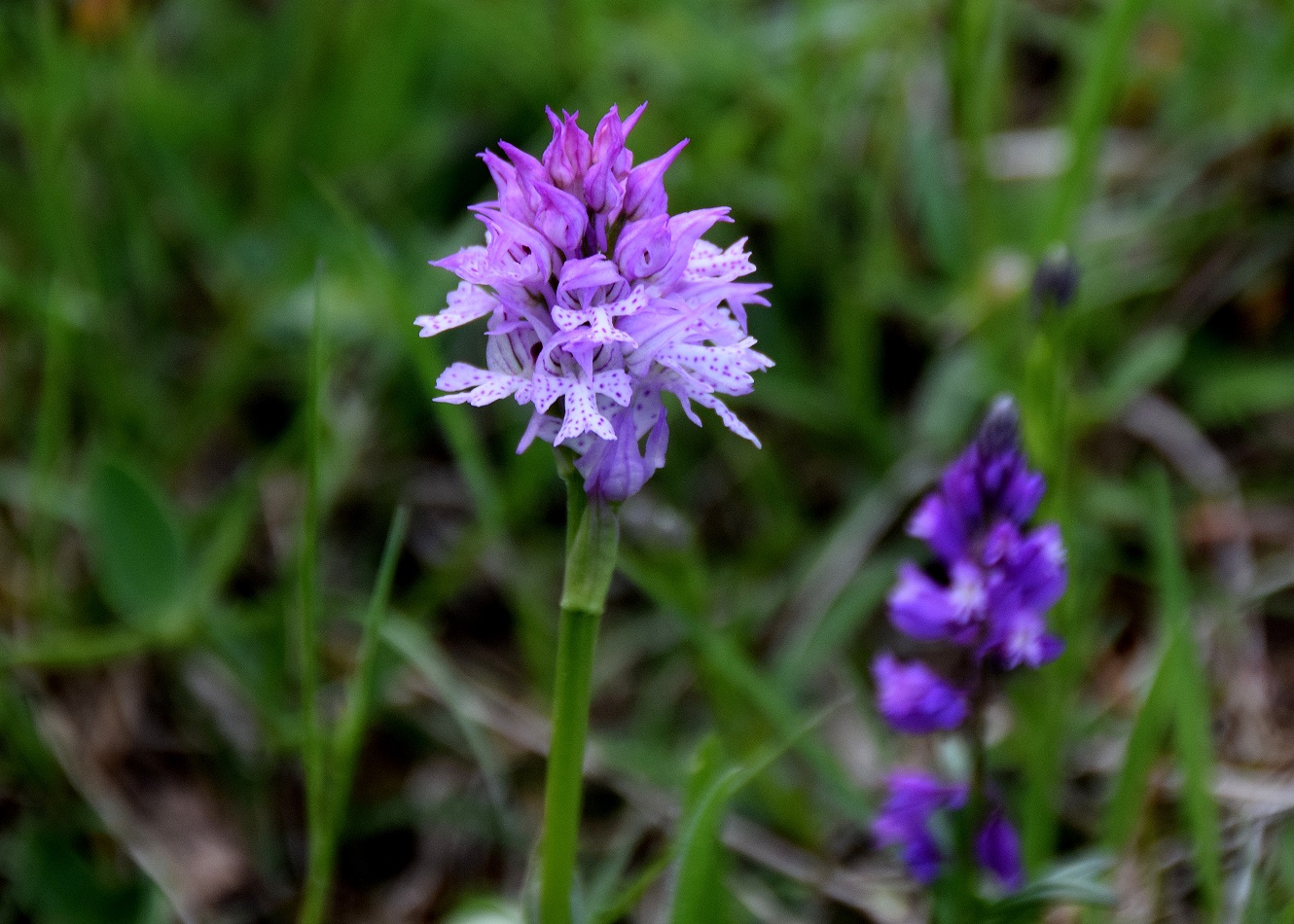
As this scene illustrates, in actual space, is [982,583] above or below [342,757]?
above

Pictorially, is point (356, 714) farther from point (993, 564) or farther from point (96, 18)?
point (96, 18)

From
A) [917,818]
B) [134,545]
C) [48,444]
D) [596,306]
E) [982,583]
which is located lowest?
[917,818]

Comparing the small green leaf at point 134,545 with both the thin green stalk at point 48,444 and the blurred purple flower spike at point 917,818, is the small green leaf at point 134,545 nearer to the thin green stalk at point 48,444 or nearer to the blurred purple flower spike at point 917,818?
the thin green stalk at point 48,444

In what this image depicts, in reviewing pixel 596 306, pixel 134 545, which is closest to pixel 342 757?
pixel 134 545

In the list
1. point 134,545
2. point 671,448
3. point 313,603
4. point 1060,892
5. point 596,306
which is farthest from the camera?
point 671,448

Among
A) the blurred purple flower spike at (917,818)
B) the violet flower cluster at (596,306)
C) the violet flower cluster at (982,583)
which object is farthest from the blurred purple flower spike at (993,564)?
the violet flower cluster at (596,306)

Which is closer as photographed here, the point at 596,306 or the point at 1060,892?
the point at 596,306

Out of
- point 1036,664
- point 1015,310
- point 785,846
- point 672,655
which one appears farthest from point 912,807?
point 1015,310
